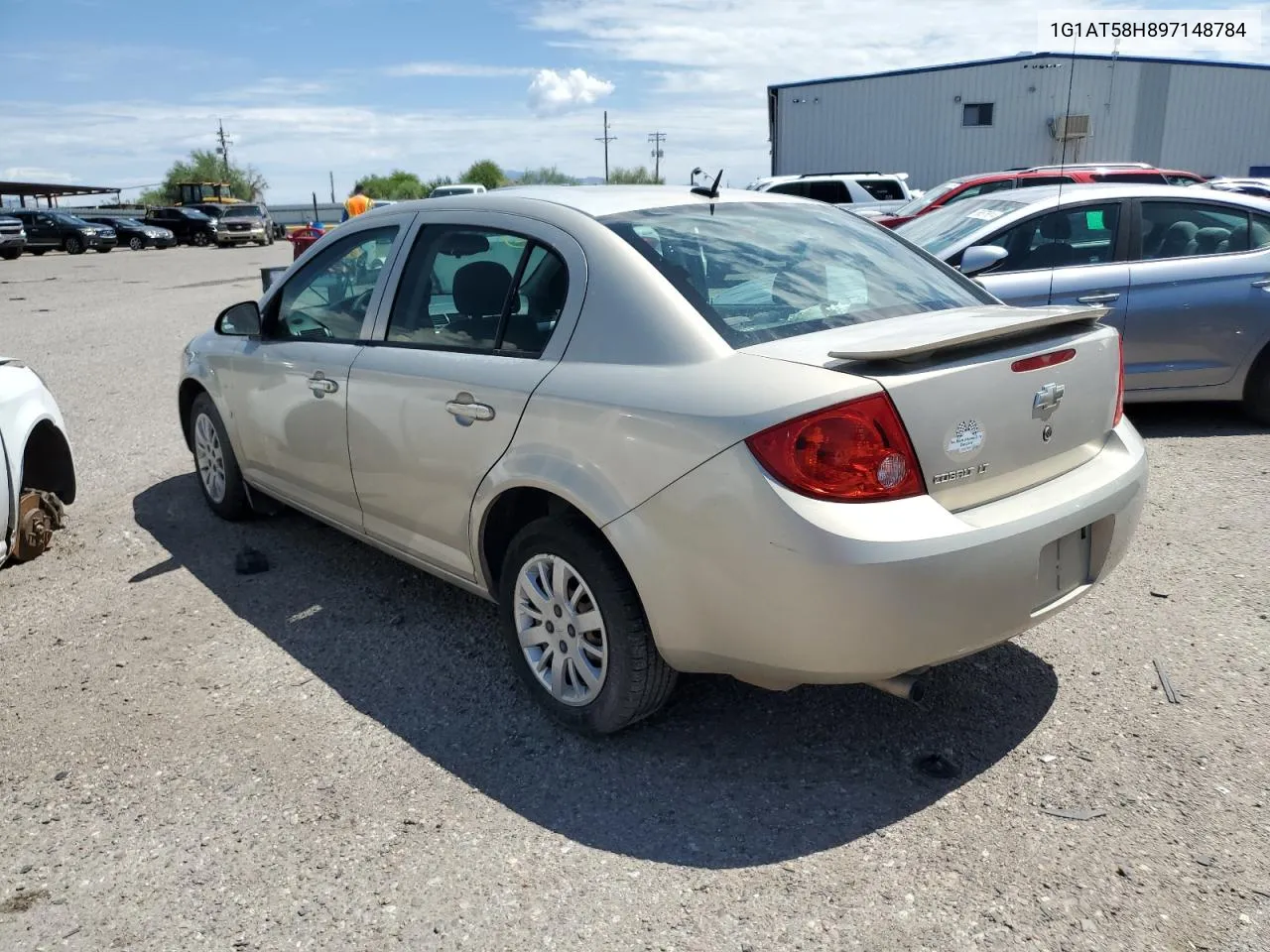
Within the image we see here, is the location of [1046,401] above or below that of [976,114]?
below

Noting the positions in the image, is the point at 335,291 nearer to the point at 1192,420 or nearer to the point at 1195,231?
the point at 1195,231

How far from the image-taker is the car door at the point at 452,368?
3270 mm

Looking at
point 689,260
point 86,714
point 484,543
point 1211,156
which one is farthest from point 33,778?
point 1211,156

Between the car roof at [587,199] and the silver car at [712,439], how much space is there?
0.02 m

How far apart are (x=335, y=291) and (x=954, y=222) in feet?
16.5

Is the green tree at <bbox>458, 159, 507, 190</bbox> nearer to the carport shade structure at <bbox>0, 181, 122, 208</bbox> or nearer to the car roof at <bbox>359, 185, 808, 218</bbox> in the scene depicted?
the carport shade structure at <bbox>0, 181, 122, 208</bbox>

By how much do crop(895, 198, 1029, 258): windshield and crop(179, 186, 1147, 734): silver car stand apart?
350 centimetres

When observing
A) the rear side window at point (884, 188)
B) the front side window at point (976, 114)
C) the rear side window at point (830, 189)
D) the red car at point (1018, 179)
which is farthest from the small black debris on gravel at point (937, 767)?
the front side window at point (976, 114)

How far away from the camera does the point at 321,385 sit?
413 centimetres

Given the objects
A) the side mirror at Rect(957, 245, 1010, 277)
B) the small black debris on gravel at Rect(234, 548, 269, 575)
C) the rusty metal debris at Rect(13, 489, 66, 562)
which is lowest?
the small black debris on gravel at Rect(234, 548, 269, 575)

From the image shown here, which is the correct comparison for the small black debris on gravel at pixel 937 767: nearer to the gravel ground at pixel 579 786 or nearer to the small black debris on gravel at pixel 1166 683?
the gravel ground at pixel 579 786

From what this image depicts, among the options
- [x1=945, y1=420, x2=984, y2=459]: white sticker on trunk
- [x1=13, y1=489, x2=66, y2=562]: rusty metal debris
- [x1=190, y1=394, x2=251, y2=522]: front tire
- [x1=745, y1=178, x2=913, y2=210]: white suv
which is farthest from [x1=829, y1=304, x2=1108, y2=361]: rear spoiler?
[x1=745, y1=178, x2=913, y2=210]: white suv

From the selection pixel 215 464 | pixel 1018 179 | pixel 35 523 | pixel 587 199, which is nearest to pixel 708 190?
pixel 587 199

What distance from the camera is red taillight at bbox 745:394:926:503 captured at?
2.57 metres
